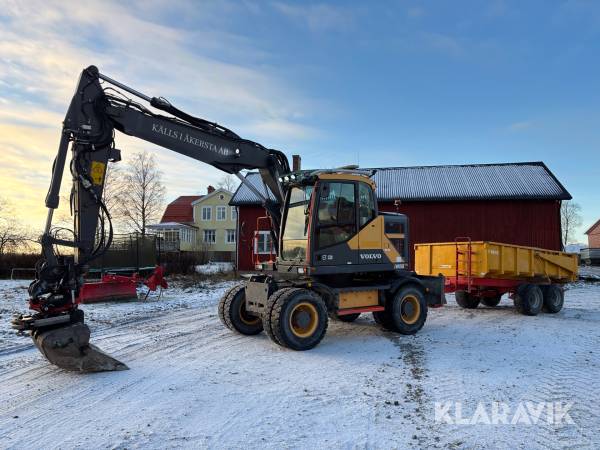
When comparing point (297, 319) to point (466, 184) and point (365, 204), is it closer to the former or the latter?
point (365, 204)

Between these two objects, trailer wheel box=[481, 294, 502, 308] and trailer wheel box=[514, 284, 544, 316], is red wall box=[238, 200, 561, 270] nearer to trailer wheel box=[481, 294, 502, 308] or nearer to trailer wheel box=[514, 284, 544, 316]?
trailer wheel box=[481, 294, 502, 308]

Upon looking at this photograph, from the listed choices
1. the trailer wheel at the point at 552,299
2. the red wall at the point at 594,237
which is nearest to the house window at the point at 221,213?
the trailer wheel at the point at 552,299

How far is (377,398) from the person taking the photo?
5.48m

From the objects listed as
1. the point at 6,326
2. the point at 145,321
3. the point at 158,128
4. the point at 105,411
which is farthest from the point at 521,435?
the point at 6,326

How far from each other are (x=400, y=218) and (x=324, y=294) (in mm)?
2455

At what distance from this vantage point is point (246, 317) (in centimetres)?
916

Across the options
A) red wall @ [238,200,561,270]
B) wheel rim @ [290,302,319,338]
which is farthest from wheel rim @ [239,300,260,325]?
red wall @ [238,200,561,270]

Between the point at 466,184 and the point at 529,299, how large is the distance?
14104 millimetres

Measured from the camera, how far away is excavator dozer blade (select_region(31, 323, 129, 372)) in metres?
6.08

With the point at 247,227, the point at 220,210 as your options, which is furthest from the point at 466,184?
the point at 220,210

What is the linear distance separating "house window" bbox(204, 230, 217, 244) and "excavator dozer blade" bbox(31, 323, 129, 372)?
4799cm

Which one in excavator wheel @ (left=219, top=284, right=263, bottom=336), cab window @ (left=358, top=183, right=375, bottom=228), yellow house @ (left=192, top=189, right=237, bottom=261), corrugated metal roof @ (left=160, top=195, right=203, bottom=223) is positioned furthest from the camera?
corrugated metal roof @ (left=160, top=195, right=203, bottom=223)

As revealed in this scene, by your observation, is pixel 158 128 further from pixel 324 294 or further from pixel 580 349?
pixel 580 349

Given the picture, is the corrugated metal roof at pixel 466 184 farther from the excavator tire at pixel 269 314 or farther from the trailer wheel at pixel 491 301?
the excavator tire at pixel 269 314
